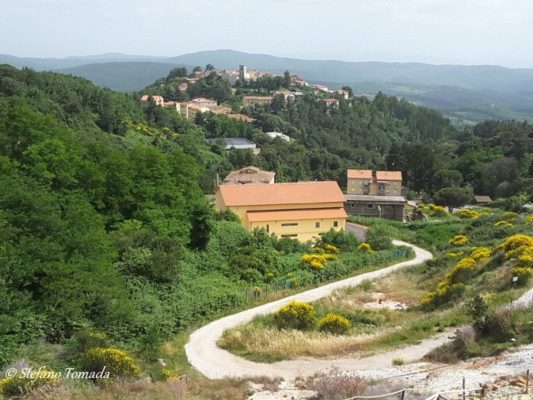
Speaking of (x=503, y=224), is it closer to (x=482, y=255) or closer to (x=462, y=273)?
(x=482, y=255)

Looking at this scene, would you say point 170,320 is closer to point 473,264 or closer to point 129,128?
point 473,264

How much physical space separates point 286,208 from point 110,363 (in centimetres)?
2642

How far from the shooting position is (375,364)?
49.6ft

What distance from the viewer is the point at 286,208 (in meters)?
39.7

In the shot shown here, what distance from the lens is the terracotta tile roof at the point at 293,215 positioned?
38.8m

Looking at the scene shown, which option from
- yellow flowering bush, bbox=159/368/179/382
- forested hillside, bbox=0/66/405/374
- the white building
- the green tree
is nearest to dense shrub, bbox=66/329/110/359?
forested hillside, bbox=0/66/405/374

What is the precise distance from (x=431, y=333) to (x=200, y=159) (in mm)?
69109

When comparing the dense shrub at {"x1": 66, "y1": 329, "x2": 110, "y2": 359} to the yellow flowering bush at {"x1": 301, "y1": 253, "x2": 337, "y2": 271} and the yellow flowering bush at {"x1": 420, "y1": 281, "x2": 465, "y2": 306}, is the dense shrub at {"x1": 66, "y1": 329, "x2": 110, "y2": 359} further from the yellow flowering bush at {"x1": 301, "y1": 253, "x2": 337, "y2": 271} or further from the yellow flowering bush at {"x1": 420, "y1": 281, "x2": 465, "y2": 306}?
the yellow flowering bush at {"x1": 301, "y1": 253, "x2": 337, "y2": 271}

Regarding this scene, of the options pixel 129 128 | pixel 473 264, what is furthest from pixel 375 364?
pixel 129 128

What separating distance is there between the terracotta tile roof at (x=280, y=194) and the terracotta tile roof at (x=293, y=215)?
606 mm

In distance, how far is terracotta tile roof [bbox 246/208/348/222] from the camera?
127ft

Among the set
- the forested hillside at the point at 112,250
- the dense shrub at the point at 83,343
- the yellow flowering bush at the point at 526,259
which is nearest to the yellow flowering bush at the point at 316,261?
the forested hillside at the point at 112,250

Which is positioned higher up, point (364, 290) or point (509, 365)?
point (509, 365)

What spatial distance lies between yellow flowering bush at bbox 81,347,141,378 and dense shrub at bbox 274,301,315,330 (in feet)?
22.7
